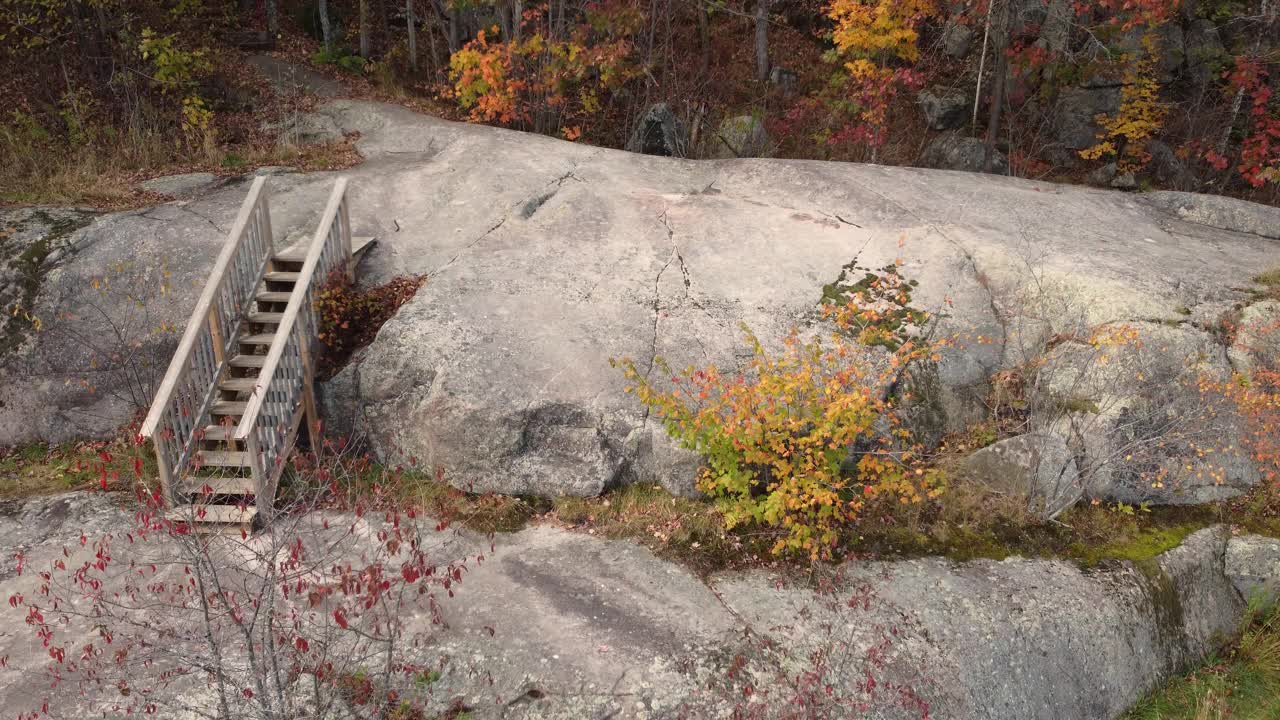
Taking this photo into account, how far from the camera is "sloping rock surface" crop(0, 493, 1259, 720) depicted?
18.5 ft

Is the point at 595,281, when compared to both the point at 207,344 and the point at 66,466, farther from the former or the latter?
the point at 66,466

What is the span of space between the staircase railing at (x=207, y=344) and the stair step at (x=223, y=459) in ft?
0.50

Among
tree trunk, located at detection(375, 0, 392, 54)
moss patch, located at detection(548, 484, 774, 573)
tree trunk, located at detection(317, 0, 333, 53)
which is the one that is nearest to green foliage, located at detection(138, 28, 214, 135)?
tree trunk, located at detection(317, 0, 333, 53)

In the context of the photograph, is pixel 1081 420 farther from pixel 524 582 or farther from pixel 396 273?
pixel 396 273

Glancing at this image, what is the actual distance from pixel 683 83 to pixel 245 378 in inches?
453

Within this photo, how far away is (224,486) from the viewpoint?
737 centimetres

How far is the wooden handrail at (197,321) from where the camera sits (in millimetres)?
6797

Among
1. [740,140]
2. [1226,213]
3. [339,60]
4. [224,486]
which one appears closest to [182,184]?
[224,486]

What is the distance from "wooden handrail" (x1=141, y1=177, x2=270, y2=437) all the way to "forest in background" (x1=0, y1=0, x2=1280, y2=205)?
3.89 m

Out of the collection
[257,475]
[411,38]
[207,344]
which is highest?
[411,38]

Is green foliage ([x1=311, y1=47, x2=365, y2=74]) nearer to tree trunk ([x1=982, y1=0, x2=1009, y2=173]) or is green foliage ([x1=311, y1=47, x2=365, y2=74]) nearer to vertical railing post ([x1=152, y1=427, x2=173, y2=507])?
vertical railing post ([x1=152, y1=427, x2=173, y2=507])

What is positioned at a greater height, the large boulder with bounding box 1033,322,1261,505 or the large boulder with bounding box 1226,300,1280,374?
the large boulder with bounding box 1226,300,1280,374

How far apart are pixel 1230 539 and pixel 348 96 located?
1577 centimetres

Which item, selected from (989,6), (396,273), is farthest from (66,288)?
(989,6)
